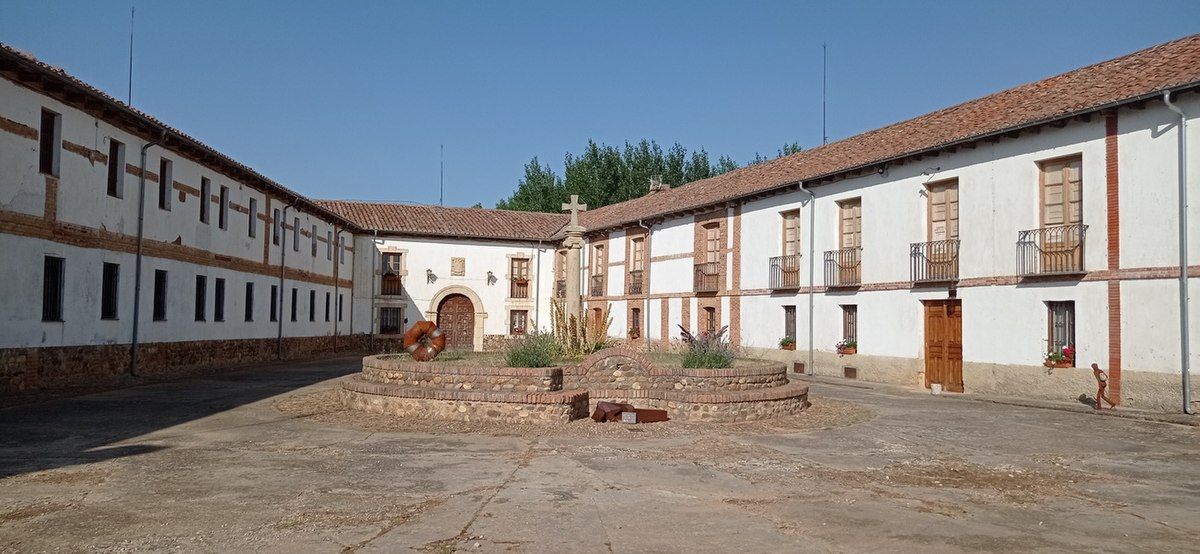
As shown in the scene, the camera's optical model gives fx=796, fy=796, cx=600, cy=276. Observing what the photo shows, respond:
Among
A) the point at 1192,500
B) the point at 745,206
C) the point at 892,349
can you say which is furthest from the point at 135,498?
the point at 745,206

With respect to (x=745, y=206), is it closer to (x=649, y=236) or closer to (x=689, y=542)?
(x=649, y=236)

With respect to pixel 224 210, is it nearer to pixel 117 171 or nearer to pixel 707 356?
pixel 117 171

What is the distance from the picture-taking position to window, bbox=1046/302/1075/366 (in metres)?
15.1

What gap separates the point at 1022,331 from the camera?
1587cm

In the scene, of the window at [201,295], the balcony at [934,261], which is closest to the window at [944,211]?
the balcony at [934,261]

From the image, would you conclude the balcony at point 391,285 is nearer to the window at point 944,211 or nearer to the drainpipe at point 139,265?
the drainpipe at point 139,265

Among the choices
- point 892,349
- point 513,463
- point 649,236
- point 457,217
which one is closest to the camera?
point 513,463

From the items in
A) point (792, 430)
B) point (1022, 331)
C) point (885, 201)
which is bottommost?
point (792, 430)

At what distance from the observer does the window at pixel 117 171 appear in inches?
674

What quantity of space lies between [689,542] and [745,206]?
20620mm

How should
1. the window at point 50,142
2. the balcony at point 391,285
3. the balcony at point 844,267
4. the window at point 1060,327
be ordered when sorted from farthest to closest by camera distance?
1. the balcony at point 391,285
2. the balcony at point 844,267
3. the window at point 1060,327
4. the window at point 50,142

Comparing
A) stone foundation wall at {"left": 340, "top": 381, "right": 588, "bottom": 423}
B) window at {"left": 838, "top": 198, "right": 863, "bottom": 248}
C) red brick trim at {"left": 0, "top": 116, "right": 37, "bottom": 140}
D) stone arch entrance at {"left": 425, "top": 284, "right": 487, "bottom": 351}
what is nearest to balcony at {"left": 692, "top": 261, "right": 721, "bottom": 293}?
window at {"left": 838, "top": 198, "right": 863, "bottom": 248}

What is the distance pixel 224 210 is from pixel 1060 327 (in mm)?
21203

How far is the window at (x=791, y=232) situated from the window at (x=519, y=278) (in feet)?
55.1
